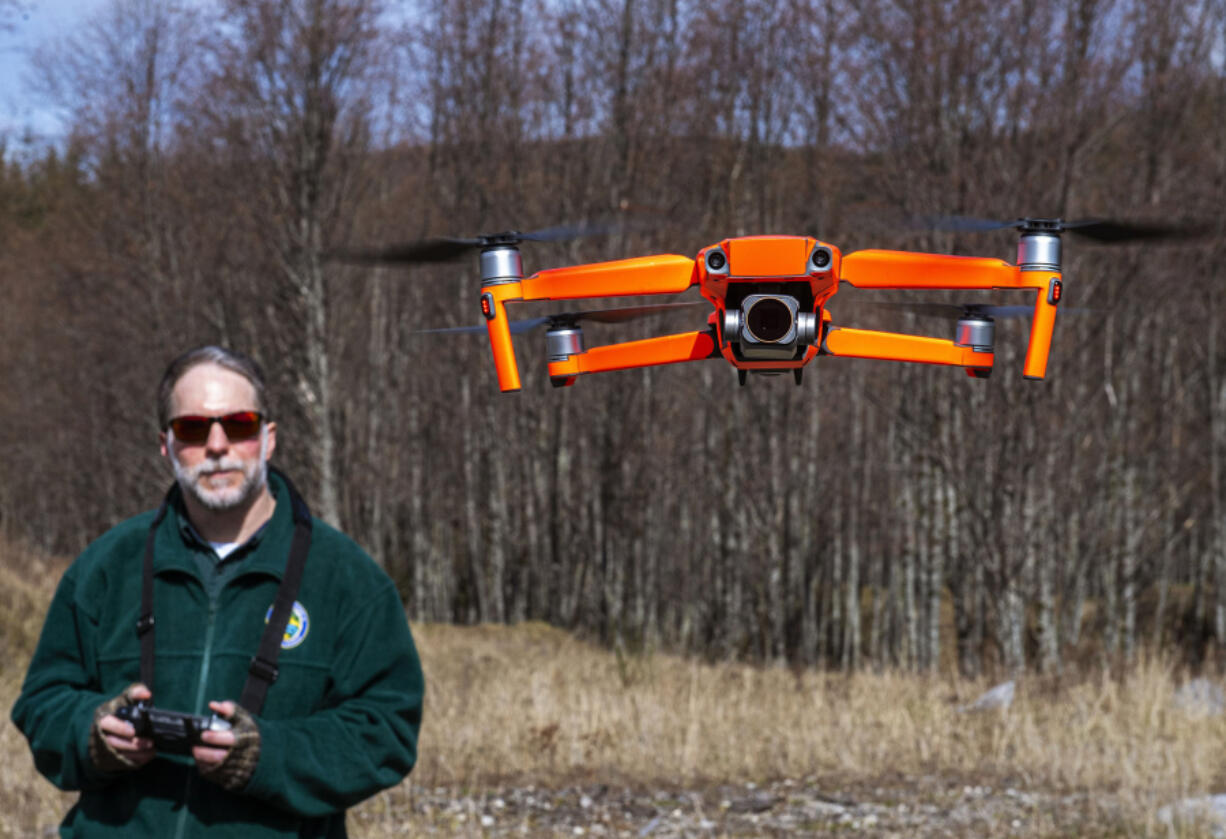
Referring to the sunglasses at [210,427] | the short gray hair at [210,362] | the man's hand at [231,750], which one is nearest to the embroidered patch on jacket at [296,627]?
the man's hand at [231,750]

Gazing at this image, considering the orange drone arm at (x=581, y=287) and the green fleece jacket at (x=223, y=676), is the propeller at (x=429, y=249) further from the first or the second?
the green fleece jacket at (x=223, y=676)

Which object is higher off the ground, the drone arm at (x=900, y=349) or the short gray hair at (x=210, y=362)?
the drone arm at (x=900, y=349)

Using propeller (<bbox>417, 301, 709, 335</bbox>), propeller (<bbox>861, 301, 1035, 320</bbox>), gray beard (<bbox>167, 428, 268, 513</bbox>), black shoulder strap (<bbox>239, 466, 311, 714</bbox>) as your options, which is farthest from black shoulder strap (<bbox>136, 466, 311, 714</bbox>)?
propeller (<bbox>861, 301, 1035, 320</bbox>)

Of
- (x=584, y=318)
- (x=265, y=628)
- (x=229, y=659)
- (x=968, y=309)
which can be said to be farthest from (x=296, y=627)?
(x=968, y=309)

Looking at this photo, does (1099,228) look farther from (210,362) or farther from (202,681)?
(202,681)

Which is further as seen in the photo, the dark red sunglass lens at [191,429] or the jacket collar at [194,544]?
the jacket collar at [194,544]

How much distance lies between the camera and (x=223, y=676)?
125 inches

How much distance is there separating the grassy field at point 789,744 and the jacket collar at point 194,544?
4442 millimetres

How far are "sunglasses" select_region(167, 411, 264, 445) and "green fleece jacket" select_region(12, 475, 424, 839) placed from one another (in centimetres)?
61

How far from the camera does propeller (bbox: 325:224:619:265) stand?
744 millimetres

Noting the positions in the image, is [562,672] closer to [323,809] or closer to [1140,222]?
[323,809]

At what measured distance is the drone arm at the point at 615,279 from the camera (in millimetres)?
742

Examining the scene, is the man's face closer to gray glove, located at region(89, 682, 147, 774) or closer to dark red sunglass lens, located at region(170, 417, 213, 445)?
dark red sunglass lens, located at region(170, 417, 213, 445)

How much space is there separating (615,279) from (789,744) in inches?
368
